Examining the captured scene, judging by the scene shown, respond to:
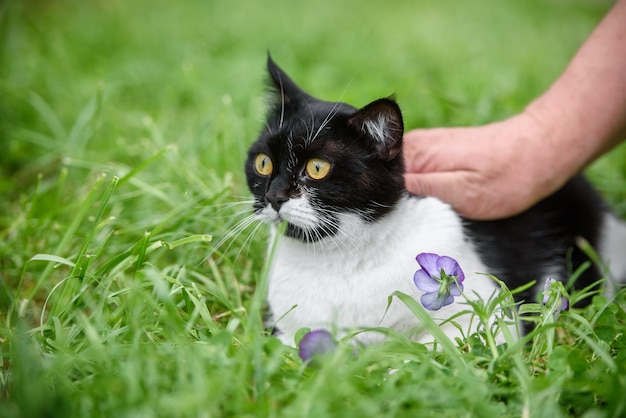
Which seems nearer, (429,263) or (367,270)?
(429,263)

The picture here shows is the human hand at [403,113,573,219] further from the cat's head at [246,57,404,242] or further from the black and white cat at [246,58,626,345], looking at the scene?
the cat's head at [246,57,404,242]

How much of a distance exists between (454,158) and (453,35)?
11.3ft

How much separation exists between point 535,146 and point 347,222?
74cm

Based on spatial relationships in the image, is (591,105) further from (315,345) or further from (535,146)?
(315,345)

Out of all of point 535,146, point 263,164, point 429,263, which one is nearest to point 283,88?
point 263,164

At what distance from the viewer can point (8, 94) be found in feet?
9.78

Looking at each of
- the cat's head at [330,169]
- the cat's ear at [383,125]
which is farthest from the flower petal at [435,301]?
the cat's ear at [383,125]

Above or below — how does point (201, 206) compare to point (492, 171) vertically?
below

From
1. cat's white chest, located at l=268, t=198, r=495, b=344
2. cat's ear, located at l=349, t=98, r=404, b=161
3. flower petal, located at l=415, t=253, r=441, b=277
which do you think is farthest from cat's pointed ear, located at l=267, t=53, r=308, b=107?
flower petal, located at l=415, t=253, r=441, b=277

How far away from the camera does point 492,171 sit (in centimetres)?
182

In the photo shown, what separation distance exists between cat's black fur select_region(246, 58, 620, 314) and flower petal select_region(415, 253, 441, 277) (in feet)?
0.76

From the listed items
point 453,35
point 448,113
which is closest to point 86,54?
point 448,113

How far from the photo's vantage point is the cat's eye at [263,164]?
5.15 ft

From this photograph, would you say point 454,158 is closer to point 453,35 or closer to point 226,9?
point 453,35
